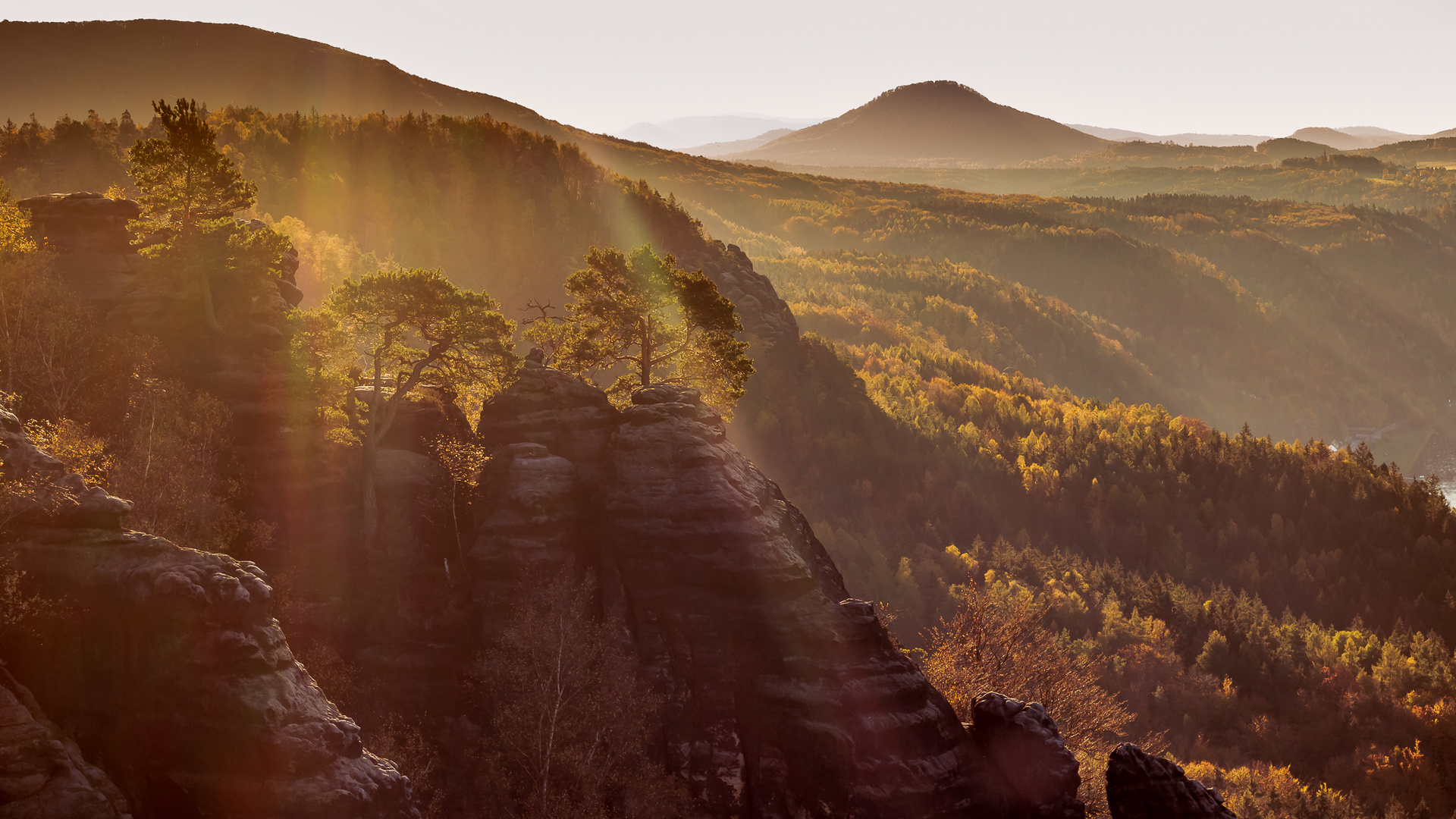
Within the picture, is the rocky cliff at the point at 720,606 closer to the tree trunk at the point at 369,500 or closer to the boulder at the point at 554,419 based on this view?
the boulder at the point at 554,419

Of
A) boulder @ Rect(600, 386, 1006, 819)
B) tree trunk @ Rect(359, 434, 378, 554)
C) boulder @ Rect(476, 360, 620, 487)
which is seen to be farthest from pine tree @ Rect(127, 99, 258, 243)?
boulder @ Rect(600, 386, 1006, 819)

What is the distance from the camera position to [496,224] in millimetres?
100562

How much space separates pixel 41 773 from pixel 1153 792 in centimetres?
4294

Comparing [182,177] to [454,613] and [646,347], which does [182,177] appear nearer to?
[646,347]

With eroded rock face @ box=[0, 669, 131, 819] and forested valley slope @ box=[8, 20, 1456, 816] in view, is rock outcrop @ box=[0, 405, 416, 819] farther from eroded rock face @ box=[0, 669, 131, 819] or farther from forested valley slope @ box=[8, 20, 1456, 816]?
forested valley slope @ box=[8, 20, 1456, 816]

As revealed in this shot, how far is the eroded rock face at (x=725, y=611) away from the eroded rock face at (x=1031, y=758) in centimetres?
101

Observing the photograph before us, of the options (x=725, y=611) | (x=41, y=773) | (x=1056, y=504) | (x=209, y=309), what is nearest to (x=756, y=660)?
(x=725, y=611)

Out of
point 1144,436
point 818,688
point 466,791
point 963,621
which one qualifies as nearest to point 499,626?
point 466,791

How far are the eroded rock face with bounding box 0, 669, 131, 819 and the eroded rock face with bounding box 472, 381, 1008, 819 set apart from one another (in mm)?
17983

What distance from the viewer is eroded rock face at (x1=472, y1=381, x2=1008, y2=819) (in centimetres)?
3472

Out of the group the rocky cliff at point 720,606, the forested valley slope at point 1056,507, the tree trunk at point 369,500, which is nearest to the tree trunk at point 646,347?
the rocky cliff at point 720,606

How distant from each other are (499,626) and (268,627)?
1300 centimetres

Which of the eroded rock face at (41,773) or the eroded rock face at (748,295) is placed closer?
the eroded rock face at (41,773)

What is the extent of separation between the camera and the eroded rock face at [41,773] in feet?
66.3
